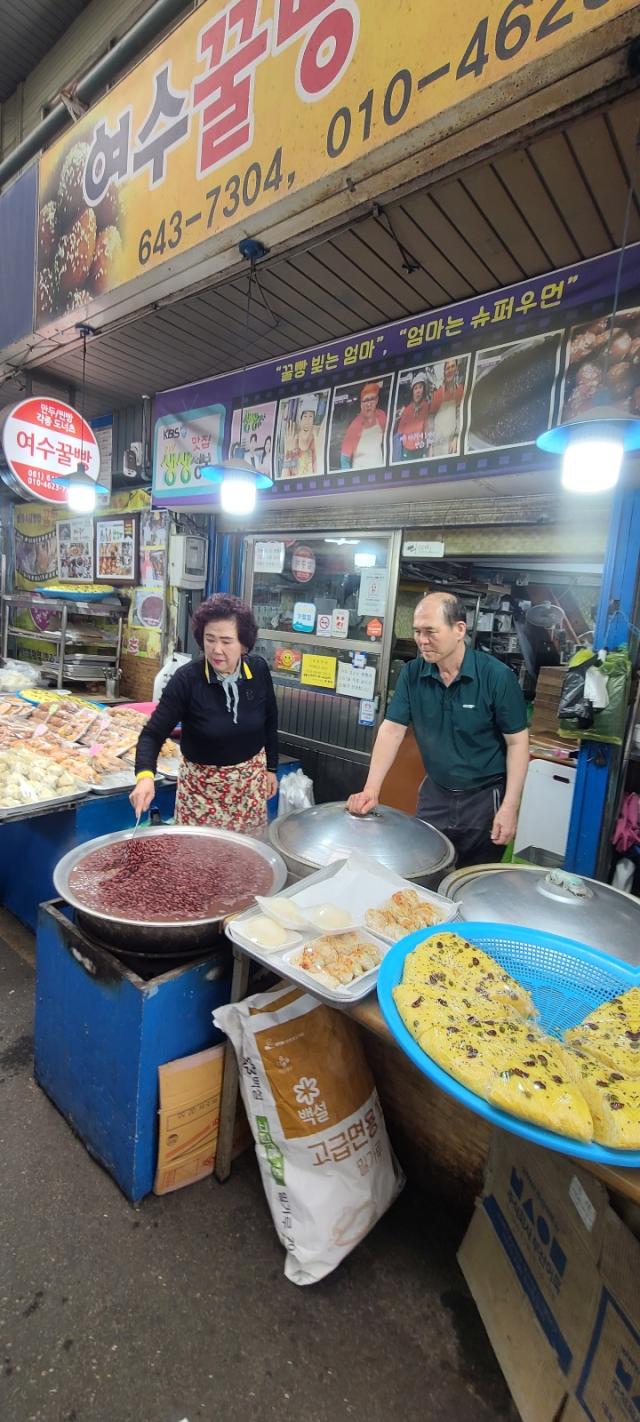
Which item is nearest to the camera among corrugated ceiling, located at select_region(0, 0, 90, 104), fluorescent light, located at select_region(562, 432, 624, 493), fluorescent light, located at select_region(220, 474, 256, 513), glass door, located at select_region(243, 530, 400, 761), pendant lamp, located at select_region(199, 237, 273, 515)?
fluorescent light, located at select_region(562, 432, 624, 493)

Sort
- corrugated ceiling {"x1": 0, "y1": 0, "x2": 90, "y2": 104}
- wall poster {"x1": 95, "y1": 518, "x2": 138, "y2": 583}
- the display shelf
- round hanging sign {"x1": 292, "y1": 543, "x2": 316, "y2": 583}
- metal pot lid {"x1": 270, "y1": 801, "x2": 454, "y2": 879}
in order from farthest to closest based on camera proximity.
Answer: wall poster {"x1": 95, "y1": 518, "x2": 138, "y2": 583} → the display shelf → corrugated ceiling {"x1": 0, "y1": 0, "x2": 90, "y2": 104} → round hanging sign {"x1": 292, "y1": 543, "x2": 316, "y2": 583} → metal pot lid {"x1": 270, "y1": 801, "x2": 454, "y2": 879}

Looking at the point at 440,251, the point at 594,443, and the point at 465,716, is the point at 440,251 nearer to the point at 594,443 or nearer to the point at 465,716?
the point at 594,443

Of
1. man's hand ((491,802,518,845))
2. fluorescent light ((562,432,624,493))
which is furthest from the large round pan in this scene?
fluorescent light ((562,432,624,493))

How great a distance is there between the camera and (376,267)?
135 inches

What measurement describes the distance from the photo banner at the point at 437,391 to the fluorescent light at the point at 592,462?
0.48 m

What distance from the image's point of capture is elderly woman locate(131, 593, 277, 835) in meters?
2.91

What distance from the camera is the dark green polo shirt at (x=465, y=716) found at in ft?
9.25

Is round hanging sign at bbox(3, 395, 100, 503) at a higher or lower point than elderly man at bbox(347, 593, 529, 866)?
higher

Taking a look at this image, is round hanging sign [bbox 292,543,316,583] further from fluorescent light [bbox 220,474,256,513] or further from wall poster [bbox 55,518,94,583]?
wall poster [bbox 55,518,94,583]

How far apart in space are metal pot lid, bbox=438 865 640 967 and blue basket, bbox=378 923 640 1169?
121 mm

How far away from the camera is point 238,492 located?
4.09 meters

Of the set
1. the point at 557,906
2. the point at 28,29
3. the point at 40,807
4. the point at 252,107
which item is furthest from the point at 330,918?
the point at 28,29

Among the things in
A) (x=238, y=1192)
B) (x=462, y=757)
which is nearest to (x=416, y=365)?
(x=462, y=757)

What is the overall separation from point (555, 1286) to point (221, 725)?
2.43 metres
